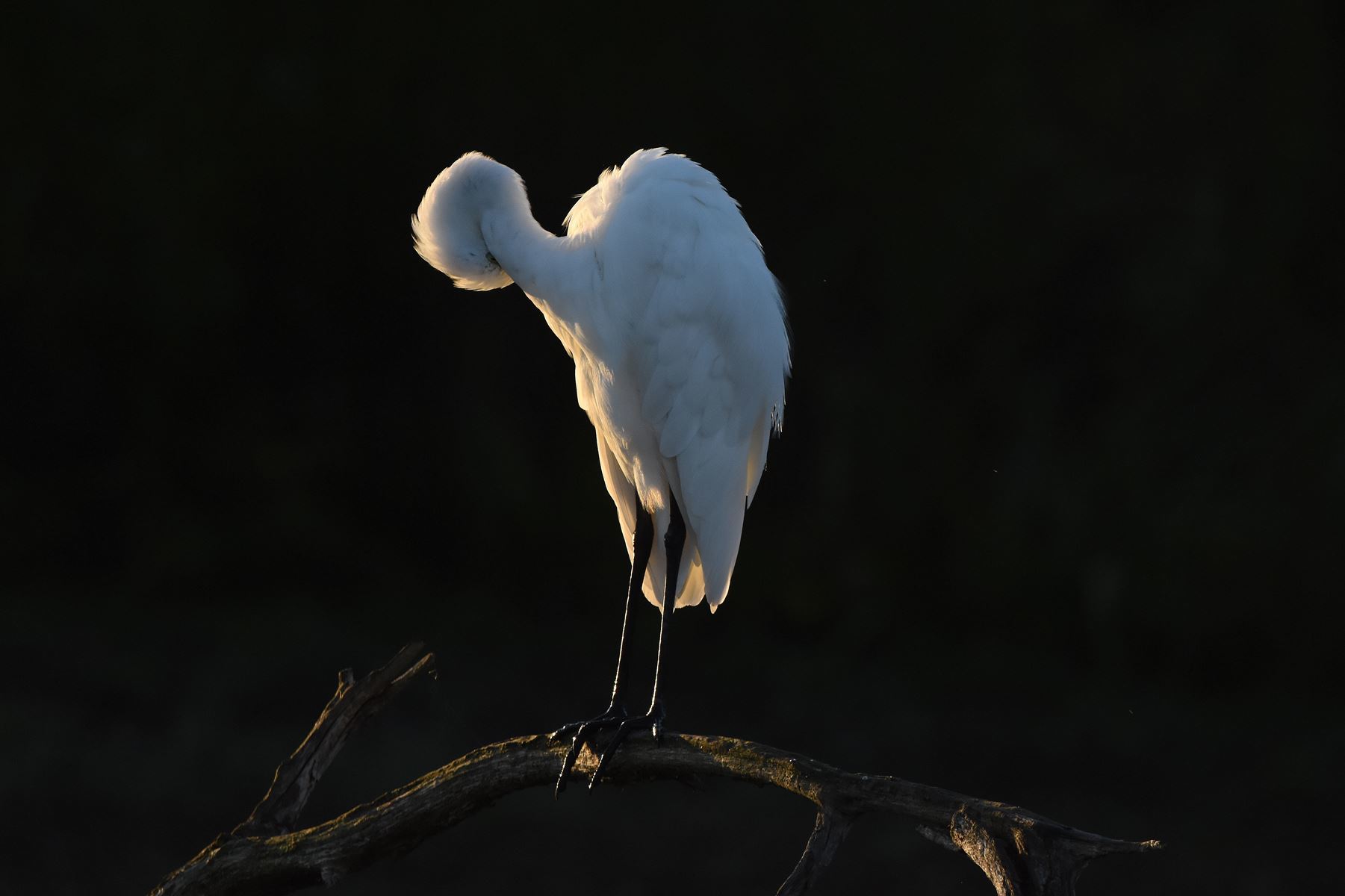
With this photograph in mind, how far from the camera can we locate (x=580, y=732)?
63.4 inches

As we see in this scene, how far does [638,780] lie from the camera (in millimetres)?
1592

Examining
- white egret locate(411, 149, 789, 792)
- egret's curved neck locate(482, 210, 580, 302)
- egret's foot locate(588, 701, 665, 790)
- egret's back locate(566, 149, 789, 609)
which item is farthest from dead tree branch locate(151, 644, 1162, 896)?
egret's curved neck locate(482, 210, 580, 302)

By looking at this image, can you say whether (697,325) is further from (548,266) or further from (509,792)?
(509,792)

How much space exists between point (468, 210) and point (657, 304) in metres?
0.30

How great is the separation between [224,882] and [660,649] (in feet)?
2.02

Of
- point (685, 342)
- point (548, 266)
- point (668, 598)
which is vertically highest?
point (548, 266)

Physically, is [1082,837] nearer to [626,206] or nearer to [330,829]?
[330,829]

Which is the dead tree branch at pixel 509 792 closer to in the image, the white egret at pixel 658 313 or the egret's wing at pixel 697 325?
the white egret at pixel 658 313

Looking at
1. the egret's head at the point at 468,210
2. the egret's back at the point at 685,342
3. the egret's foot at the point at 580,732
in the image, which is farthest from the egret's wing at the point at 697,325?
the egret's foot at the point at 580,732

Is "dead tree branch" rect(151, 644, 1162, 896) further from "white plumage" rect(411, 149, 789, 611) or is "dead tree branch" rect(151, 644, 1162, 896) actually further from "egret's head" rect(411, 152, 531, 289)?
"egret's head" rect(411, 152, 531, 289)

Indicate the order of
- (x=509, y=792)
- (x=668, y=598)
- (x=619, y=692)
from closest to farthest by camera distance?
(x=509, y=792) → (x=619, y=692) → (x=668, y=598)

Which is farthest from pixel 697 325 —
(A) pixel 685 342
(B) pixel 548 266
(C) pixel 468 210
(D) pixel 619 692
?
(D) pixel 619 692

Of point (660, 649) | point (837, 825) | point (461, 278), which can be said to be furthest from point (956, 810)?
point (461, 278)

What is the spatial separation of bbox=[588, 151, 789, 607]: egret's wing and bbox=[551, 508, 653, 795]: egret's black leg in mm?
101
